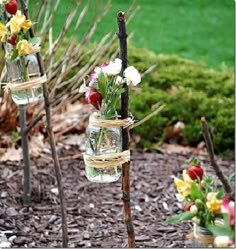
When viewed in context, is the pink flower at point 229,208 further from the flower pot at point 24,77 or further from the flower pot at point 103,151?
the flower pot at point 24,77

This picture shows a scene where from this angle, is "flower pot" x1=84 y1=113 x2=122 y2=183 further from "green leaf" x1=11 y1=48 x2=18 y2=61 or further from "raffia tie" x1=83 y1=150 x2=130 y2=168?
"green leaf" x1=11 y1=48 x2=18 y2=61

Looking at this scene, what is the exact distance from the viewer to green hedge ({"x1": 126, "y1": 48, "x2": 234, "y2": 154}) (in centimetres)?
426

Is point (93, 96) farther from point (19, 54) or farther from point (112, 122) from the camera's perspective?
point (19, 54)

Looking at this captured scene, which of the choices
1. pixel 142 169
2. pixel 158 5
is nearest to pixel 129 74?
pixel 142 169

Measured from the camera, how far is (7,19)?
7.95ft

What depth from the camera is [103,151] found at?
85.9 inches

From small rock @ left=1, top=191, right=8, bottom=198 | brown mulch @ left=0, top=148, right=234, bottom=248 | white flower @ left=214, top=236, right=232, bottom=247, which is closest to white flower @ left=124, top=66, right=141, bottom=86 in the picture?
white flower @ left=214, top=236, right=232, bottom=247

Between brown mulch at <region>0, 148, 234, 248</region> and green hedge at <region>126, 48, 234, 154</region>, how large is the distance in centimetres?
23

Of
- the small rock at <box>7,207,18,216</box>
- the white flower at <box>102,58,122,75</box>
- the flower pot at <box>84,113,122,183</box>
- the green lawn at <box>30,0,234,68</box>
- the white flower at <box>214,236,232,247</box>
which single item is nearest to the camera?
the white flower at <box>214,236,232,247</box>

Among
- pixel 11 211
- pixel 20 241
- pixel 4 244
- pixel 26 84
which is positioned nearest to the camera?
pixel 26 84

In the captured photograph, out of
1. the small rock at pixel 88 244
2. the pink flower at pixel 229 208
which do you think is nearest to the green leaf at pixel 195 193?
the pink flower at pixel 229 208

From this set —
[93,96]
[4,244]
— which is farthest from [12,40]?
[4,244]

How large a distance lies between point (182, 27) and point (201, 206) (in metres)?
5.03

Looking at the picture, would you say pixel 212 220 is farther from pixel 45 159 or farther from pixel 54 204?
pixel 45 159
